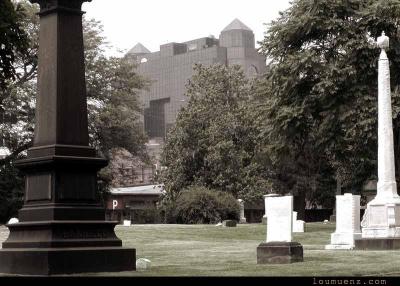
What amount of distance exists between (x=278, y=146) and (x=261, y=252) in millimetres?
24036

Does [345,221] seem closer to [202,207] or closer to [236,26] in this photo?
[202,207]

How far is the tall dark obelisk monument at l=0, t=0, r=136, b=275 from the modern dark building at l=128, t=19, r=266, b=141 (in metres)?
140

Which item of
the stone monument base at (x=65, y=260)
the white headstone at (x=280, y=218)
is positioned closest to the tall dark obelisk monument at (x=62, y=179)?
the stone monument base at (x=65, y=260)

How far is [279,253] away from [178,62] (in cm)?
14543

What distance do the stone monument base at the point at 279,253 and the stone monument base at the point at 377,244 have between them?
6176 mm

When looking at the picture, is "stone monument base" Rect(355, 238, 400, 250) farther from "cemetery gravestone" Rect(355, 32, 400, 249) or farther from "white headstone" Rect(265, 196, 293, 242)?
"white headstone" Rect(265, 196, 293, 242)

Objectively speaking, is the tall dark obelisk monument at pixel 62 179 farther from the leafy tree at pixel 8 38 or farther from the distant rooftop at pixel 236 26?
the distant rooftop at pixel 236 26

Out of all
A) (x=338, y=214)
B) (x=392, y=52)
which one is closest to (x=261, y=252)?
(x=338, y=214)

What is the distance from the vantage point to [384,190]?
22828mm

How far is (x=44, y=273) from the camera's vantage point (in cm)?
1128

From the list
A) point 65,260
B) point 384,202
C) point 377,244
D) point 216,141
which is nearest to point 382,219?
point 384,202

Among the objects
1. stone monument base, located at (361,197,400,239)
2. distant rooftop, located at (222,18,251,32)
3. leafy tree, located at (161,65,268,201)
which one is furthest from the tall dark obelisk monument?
distant rooftop, located at (222,18,251,32)

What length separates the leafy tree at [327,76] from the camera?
3425 centimetres

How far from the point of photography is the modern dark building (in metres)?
156
